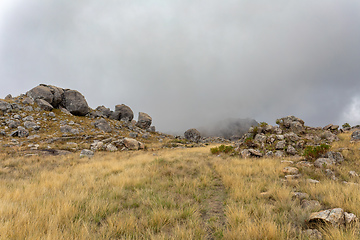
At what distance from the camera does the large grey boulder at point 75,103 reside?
38406 mm

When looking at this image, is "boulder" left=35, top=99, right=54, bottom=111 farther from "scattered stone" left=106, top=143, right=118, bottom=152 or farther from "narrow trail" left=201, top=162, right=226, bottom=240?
"narrow trail" left=201, top=162, right=226, bottom=240

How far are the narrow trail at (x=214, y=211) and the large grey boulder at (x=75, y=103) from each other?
43.2m

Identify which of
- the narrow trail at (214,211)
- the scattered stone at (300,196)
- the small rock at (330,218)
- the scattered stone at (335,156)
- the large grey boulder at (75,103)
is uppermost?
the large grey boulder at (75,103)

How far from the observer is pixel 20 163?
10.2 m

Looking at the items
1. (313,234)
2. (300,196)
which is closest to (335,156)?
(300,196)

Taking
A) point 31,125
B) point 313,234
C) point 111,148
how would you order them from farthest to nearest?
point 31,125
point 111,148
point 313,234

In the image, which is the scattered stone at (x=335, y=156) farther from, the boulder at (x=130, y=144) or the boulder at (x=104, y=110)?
the boulder at (x=104, y=110)

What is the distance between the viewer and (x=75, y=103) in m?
38.8

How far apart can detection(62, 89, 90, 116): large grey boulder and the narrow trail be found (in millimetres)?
43161

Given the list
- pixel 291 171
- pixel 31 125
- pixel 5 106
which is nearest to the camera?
pixel 291 171

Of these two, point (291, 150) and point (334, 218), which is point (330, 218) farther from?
point (291, 150)

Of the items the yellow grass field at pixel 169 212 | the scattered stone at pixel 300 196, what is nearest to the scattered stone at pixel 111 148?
the yellow grass field at pixel 169 212

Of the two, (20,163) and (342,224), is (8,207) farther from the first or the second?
(20,163)

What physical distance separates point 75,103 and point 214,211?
149 ft
